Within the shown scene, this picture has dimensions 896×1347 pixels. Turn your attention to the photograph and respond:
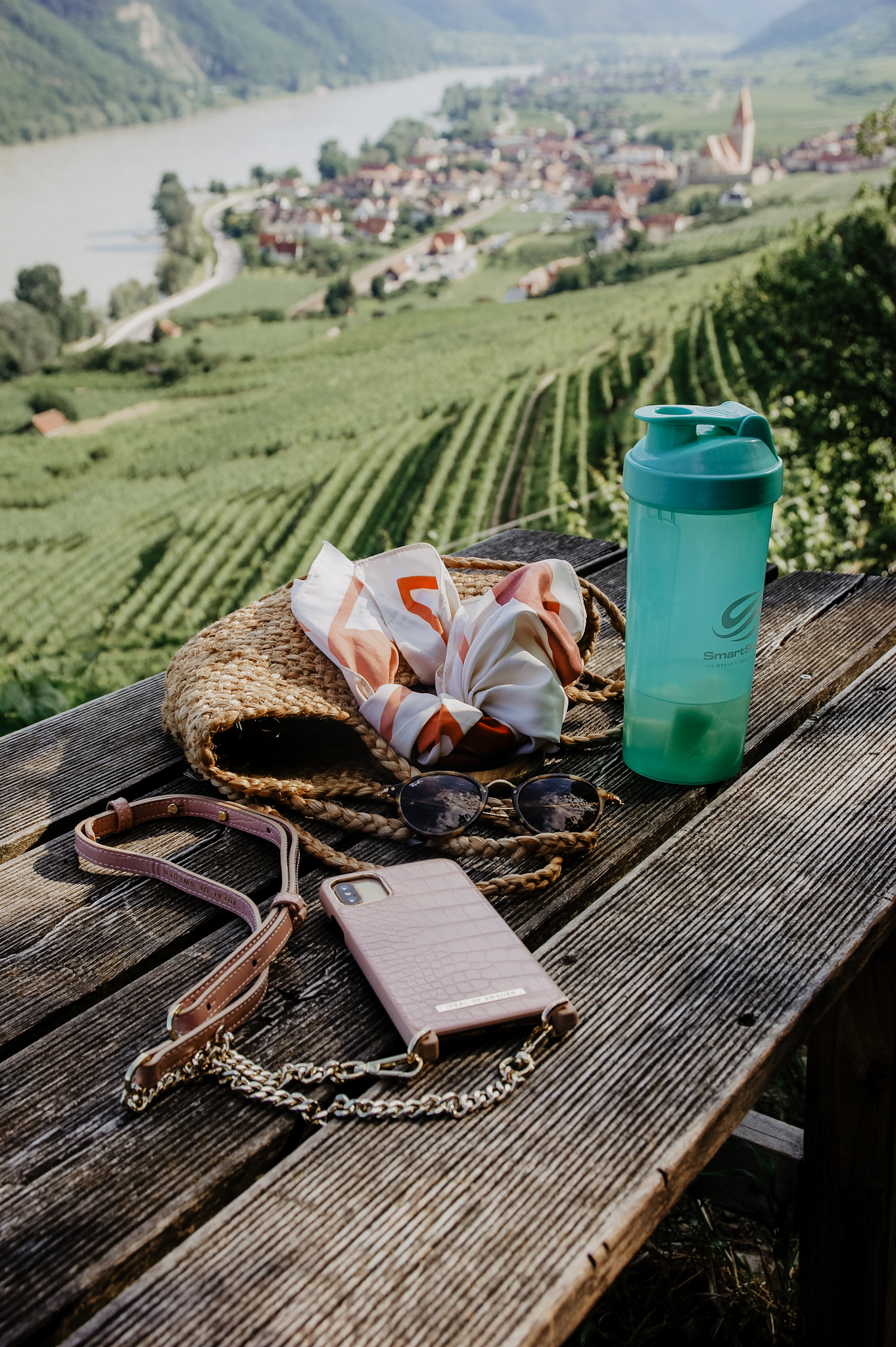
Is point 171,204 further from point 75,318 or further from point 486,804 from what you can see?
point 486,804

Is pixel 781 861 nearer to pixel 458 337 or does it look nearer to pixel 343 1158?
pixel 343 1158

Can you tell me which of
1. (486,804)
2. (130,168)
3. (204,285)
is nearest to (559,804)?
(486,804)

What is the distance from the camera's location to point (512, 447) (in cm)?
1622

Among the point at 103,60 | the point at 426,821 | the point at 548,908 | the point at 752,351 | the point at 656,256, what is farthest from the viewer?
the point at 656,256

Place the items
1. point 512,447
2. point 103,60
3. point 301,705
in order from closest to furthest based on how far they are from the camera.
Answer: point 301,705 < point 103,60 < point 512,447

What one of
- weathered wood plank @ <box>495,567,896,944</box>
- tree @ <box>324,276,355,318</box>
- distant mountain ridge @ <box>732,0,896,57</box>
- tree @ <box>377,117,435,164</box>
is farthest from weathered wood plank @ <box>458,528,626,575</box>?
distant mountain ridge @ <box>732,0,896,57</box>

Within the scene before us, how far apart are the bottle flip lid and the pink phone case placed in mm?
464

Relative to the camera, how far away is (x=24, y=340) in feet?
35.7

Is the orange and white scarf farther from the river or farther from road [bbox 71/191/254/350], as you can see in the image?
road [bbox 71/191/254/350]

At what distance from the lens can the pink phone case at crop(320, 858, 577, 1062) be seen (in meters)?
0.82

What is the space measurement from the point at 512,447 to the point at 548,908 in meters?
15.8

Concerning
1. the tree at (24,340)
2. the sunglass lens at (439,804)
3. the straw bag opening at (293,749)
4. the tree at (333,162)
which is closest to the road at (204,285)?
the tree at (24,340)

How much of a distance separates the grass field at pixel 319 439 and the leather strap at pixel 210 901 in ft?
33.4

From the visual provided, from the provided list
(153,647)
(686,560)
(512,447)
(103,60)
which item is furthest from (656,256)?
(686,560)
